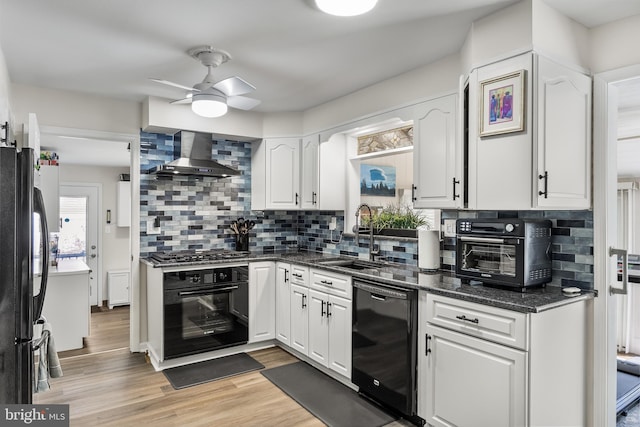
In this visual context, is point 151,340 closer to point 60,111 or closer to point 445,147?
point 60,111

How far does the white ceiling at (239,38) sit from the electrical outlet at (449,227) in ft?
3.93

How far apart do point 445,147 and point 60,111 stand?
3397mm

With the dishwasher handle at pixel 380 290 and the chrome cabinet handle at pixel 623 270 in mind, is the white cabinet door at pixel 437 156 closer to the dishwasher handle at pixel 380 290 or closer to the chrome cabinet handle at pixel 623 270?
the dishwasher handle at pixel 380 290

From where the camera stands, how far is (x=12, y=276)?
1669 millimetres

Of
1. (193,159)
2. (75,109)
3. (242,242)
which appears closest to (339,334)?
(242,242)

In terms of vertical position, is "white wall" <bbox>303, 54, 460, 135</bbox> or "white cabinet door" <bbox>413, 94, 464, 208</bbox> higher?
"white wall" <bbox>303, 54, 460, 135</bbox>

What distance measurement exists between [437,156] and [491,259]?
0.80 m

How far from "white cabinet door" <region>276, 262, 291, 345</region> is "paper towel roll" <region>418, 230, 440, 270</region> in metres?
1.38

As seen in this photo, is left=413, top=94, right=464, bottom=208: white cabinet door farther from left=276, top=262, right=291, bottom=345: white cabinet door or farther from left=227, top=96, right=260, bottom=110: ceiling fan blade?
left=276, top=262, right=291, bottom=345: white cabinet door

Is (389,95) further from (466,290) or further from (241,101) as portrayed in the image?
(466,290)

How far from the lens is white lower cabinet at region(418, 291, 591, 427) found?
199cm

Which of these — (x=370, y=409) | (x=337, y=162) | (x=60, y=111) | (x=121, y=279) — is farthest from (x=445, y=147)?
(x=121, y=279)

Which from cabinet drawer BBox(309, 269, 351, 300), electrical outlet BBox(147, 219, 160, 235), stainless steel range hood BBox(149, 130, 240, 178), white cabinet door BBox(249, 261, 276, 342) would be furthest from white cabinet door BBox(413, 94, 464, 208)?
electrical outlet BBox(147, 219, 160, 235)

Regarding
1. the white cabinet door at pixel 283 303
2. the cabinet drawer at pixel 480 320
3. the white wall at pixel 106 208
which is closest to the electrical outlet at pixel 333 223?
the white cabinet door at pixel 283 303
